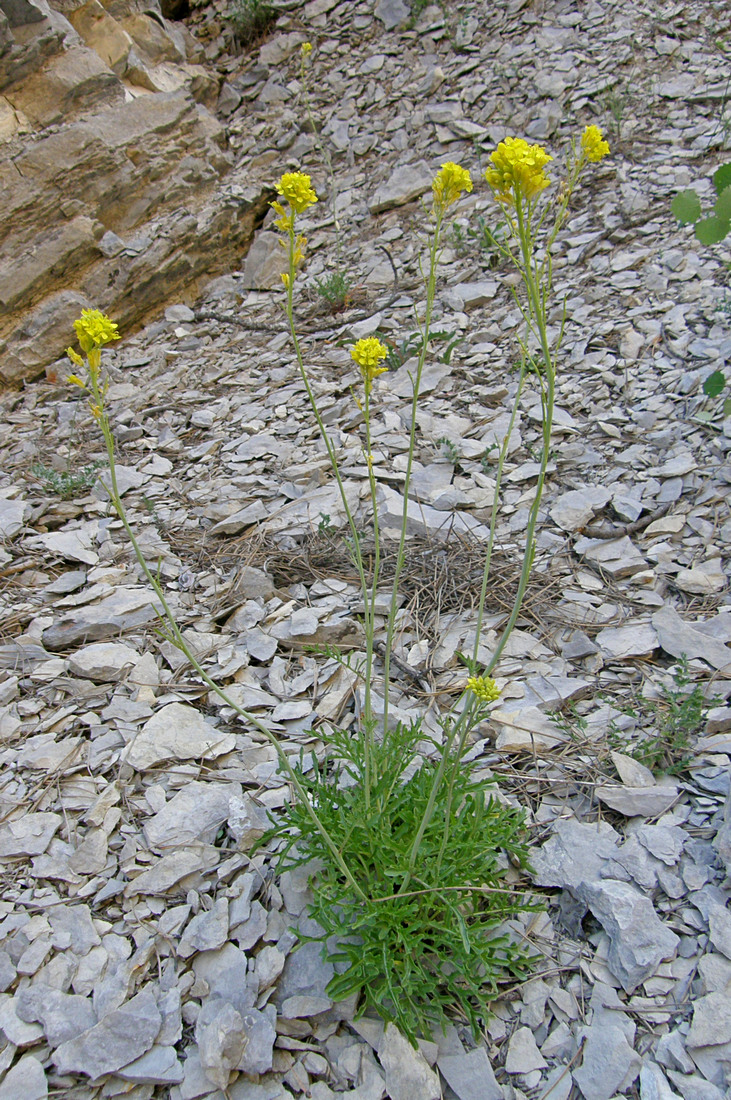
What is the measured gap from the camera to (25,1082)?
145 centimetres

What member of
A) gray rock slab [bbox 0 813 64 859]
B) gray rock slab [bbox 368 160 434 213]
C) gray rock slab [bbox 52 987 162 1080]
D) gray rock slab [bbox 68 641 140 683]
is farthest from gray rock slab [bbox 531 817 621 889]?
gray rock slab [bbox 368 160 434 213]

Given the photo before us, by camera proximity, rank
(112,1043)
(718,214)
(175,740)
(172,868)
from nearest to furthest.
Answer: (112,1043) → (172,868) → (718,214) → (175,740)

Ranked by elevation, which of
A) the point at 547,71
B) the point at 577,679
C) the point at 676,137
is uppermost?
the point at 547,71

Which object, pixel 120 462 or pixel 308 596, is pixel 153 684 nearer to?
pixel 308 596

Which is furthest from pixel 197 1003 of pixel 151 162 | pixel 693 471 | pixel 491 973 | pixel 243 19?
pixel 243 19

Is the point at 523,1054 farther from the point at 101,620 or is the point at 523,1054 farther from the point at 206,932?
the point at 101,620

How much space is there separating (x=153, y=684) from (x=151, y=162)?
4545mm

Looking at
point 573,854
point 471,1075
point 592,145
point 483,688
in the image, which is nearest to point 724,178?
point 592,145

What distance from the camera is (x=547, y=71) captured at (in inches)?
221

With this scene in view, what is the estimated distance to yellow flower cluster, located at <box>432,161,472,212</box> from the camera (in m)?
1.46

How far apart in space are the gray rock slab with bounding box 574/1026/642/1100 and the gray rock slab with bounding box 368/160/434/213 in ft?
17.7

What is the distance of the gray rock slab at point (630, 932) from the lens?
159cm

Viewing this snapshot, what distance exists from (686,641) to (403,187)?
450 centimetres

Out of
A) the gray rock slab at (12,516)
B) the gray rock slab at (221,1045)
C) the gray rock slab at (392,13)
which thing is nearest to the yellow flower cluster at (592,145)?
the gray rock slab at (221,1045)
